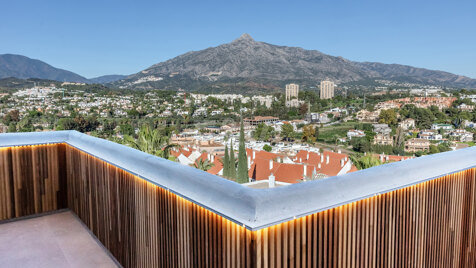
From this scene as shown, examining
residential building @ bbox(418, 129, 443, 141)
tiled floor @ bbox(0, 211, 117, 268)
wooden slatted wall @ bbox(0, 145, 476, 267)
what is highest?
wooden slatted wall @ bbox(0, 145, 476, 267)

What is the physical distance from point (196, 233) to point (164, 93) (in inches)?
2401

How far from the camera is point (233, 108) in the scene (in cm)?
6456

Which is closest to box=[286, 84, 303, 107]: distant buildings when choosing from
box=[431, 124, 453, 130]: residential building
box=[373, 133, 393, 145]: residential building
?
box=[373, 133, 393, 145]: residential building

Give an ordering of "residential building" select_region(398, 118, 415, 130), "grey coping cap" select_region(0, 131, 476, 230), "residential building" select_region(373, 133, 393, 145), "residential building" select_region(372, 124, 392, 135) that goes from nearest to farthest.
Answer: "grey coping cap" select_region(0, 131, 476, 230) < "residential building" select_region(373, 133, 393, 145) < "residential building" select_region(372, 124, 392, 135) < "residential building" select_region(398, 118, 415, 130)

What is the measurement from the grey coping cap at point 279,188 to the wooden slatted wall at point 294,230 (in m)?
0.05

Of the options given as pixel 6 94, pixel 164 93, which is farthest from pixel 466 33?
pixel 6 94

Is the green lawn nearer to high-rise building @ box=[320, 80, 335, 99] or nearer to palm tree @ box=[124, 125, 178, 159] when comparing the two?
high-rise building @ box=[320, 80, 335, 99]

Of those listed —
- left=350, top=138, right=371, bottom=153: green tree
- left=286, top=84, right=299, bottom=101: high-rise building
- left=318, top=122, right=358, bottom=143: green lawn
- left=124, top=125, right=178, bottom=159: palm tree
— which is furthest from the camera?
left=286, top=84, right=299, bottom=101: high-rise building

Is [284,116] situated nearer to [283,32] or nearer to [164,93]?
[164,93]

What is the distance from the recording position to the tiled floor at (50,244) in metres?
2.49

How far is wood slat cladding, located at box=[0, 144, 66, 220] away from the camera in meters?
3.18

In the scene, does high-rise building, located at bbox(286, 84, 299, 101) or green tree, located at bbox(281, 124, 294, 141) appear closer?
green tree, located at bbox(281, 124, 294, 141)

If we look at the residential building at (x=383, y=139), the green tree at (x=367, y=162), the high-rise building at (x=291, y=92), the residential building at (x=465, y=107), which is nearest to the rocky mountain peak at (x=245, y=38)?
the high-rise building at (x=291, y=92)

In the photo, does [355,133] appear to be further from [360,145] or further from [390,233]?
[390,233]
